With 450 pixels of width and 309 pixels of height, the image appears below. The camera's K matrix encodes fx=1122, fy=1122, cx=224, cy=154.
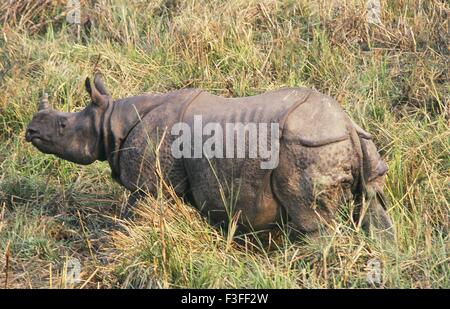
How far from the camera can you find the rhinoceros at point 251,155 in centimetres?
754

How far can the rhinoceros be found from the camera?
7535 mm

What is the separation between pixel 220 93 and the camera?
10.5 meters

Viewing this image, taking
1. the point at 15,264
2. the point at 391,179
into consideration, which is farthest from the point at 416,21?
the point at 15,264

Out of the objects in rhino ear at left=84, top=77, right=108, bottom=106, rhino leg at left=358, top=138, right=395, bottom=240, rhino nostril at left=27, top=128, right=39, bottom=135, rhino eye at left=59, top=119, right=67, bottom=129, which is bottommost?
rhino leg at left=358, top=138, right=395, bottom=240

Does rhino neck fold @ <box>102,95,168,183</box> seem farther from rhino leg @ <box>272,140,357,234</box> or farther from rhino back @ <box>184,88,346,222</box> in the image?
rhino leg @ <box>272,140,357,234</box>

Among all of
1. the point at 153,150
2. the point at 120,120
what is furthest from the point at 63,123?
the point at 153,150

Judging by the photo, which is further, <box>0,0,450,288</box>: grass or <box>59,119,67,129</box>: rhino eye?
<box>59,119,67,129</box>: rhino eye

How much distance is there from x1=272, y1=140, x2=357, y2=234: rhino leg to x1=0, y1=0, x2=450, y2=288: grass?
0.56 ft

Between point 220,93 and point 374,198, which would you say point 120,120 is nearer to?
point 374,198

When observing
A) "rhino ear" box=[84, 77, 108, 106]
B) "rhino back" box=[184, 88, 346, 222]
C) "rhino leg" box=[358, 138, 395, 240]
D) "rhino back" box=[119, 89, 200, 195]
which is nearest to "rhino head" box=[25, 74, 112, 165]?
"rhino ear" box=[84, 77, 108, 106]

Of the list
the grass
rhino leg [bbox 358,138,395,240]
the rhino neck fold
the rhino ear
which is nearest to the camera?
the grass

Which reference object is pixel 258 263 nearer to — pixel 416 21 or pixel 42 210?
pixel 42 210

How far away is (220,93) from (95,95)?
2.20 metres
